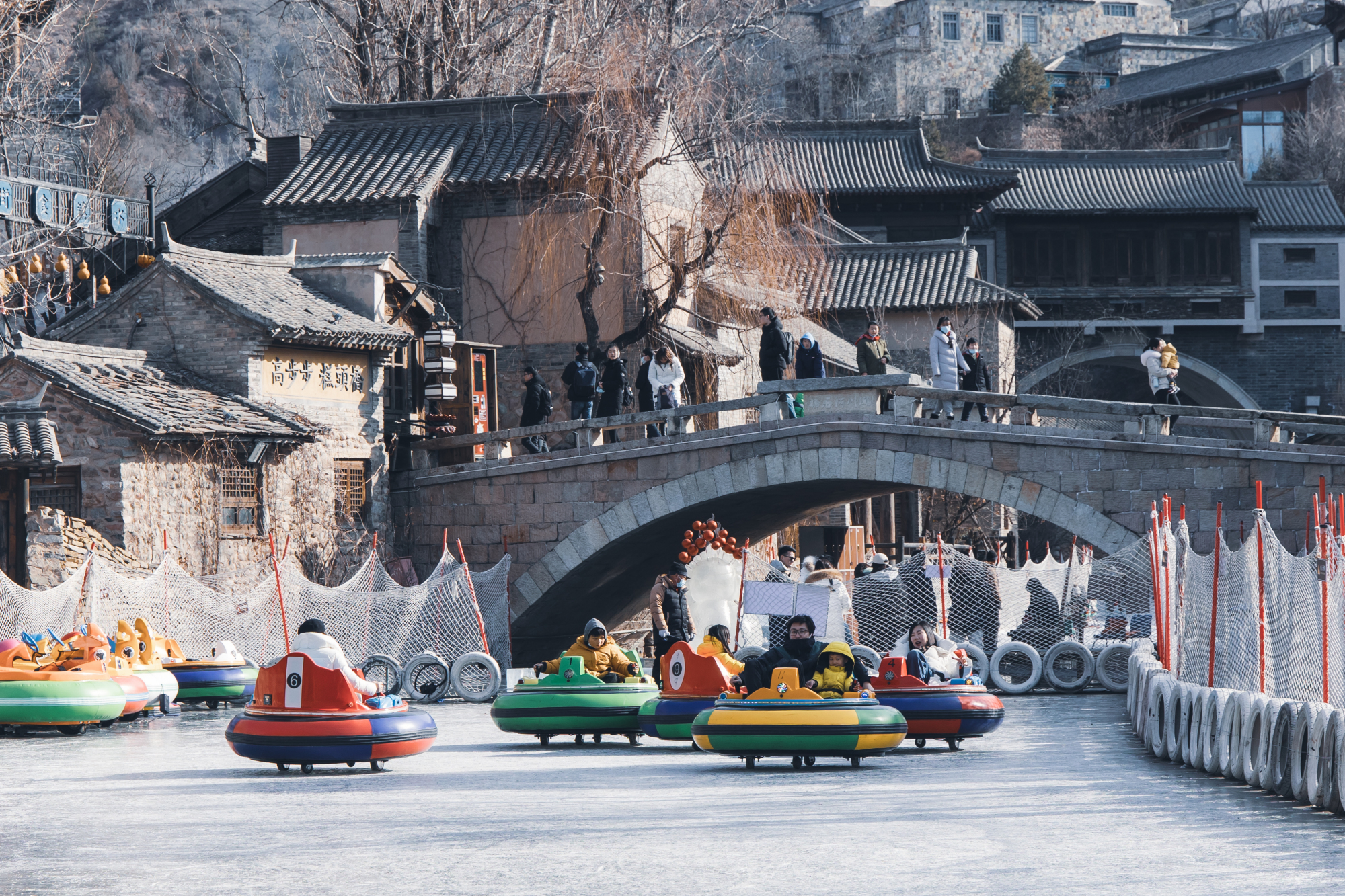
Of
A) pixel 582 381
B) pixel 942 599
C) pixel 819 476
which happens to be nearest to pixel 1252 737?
pixel 942 599

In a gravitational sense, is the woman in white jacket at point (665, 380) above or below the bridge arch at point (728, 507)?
above

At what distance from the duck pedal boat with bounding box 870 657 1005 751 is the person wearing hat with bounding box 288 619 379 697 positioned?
4451mm

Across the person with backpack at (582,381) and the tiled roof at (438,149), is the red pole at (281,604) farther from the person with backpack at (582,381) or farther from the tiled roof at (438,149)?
the tiled roof at (438,149)

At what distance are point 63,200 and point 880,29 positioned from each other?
1682 inches

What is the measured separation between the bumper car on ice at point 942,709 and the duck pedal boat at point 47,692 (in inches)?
300

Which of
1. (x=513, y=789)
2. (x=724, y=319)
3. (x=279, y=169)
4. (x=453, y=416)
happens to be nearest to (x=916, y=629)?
(x=513, y=789)

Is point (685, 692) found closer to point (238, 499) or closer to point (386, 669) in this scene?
point (386, 669)

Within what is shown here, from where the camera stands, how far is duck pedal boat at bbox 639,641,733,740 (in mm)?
14875

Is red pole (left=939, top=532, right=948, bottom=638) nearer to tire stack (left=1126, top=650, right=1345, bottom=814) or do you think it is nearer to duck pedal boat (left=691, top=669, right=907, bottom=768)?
tire stack (left=1126, top=650, right=1345, bottom=814)

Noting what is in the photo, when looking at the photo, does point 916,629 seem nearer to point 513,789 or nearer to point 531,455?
point 513,789

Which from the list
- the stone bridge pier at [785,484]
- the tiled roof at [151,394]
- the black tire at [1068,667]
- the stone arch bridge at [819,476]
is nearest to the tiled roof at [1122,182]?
the stone bridge pier at [785,484]

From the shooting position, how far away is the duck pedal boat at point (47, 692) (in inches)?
651

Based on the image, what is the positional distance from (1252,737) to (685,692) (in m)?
5.26

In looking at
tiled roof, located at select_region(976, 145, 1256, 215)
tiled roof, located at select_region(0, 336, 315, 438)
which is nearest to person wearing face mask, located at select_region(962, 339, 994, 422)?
tiled roof, located at select_region(0, 336, 315, 438)
